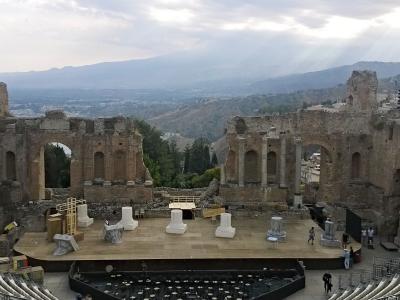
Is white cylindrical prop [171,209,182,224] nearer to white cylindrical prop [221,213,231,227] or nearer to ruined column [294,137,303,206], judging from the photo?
white cylindrical prop [221,213,231,227]

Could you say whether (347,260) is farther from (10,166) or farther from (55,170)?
(55,170)

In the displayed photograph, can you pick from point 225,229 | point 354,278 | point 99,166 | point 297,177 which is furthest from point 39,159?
point 354,278

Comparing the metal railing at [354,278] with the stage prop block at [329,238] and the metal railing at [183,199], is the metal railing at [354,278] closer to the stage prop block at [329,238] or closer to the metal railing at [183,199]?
the stage prop block at [329,238]

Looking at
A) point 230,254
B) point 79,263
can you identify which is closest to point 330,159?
point 230,254

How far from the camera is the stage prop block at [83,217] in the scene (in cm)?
3284

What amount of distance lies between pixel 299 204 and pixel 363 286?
12.8m

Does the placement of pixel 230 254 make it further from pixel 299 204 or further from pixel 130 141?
pixel 130 141

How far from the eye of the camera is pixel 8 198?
36188 mm

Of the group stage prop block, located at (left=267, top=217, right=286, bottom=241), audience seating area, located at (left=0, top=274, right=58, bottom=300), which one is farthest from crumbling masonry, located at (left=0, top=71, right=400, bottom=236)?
audience seating area, located at (left=0, top=274, right=58, bottom=300)

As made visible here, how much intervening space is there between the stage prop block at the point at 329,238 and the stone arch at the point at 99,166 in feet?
50.0

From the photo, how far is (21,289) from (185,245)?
9882 millimetres

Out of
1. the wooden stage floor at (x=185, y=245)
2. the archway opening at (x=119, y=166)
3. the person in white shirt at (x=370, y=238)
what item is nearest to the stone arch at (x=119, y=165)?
the archway opening at (x=119, y=166)

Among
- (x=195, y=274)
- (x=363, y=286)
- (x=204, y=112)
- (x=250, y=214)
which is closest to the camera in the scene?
(x=363, y=286)

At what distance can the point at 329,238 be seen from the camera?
29656 mm
